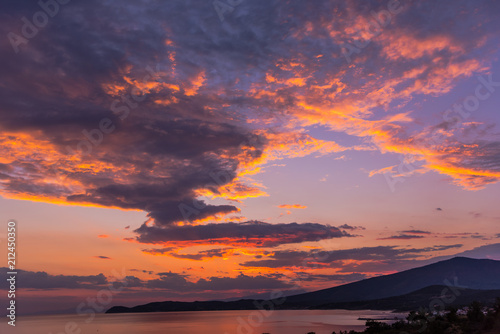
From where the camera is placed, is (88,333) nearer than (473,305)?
No

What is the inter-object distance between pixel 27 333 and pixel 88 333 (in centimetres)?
3528

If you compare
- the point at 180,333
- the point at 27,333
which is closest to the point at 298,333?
the point at 180,333

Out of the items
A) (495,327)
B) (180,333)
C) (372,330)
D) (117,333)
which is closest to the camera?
(495,327)

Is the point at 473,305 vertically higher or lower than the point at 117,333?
higher

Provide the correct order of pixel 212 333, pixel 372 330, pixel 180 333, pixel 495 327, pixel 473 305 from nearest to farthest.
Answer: pixel 495 327
pixel 473 305
pixel 372 330
pixel 212 333
pixel 180 333

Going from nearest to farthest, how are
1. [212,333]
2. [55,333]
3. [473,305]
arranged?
[473,305] → [212,333] → [55,333]

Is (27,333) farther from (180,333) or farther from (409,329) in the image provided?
(409,329)

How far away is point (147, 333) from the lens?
136 m

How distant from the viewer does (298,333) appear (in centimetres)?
10538

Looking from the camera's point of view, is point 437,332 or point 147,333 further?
point 147,333

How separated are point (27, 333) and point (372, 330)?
504 ft

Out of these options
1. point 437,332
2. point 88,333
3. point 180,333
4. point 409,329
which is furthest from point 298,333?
point 88,333

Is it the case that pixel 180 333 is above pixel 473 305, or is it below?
below

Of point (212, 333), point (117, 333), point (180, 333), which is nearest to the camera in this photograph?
point (212, 333)
